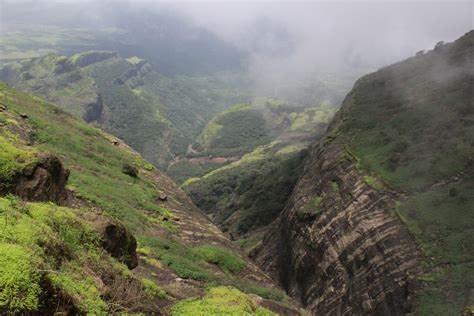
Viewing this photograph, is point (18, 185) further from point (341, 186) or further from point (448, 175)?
point (448, 175)

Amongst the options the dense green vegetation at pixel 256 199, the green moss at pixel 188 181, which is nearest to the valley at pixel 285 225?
the dense green vegetation at pixel 256 199

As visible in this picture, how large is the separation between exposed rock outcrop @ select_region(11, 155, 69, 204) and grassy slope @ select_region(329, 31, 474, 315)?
2533cm

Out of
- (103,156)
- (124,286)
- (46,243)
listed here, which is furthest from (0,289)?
(103,156)

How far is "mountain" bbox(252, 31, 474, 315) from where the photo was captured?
29453 millimetres

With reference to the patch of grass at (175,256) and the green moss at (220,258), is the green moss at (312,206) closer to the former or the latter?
the green moss at (220,258)

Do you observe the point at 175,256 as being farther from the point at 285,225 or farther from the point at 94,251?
the point at 285,225

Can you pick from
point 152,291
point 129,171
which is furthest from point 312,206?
point 152,291

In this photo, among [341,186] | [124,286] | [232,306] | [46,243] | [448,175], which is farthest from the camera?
[341,186]

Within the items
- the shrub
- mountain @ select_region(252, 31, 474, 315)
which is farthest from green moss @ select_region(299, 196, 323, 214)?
the shrub

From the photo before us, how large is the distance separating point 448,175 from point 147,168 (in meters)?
35.8

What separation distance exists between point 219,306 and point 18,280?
24.8 feet

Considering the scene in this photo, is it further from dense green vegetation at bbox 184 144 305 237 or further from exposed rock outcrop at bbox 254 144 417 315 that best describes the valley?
dense green vegetation at bbox 184 144 305 237

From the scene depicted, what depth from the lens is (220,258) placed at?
2823 cm

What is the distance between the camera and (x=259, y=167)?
183 metres
